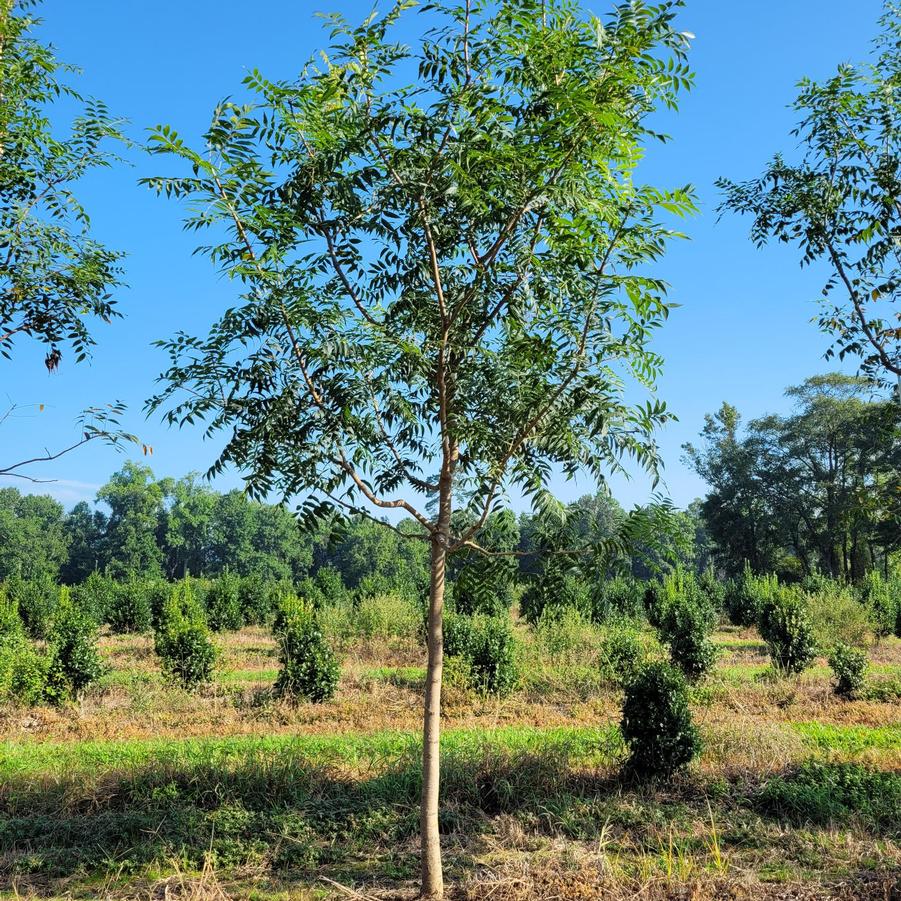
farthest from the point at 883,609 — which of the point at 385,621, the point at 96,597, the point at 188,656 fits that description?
the point at 96,597

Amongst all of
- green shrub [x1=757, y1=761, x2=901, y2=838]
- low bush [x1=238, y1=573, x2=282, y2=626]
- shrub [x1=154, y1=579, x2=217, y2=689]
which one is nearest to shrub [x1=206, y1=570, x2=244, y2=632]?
low bush [x1=238, y1=573, x2=282, y2=626]

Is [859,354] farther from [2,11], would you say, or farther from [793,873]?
[2,11]

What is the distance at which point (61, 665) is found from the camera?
1287 cm

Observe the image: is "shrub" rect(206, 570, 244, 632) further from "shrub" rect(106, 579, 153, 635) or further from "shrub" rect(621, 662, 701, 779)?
"shrub" rect(621, 662, 701, 779)

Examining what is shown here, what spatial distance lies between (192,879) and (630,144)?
6037 mm

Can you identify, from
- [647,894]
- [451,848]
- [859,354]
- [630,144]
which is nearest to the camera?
[630,144]

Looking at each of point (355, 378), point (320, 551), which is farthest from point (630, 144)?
point (320, 551)

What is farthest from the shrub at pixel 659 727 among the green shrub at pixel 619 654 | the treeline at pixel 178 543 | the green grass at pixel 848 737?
the treeline at pixel 178 543

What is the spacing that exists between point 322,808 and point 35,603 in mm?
23774

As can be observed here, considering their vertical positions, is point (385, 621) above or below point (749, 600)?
Answer: below

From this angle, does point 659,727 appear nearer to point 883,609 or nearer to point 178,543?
point 883,609

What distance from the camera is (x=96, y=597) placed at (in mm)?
28781

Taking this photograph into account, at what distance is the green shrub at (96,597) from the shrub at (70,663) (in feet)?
36.5

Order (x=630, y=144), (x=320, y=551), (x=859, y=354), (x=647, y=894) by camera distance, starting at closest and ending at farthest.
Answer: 1. (x=630, y=144)
2. (x=647, y=894)
3. (x=859, y=354)
4. (x=320, y=551)
